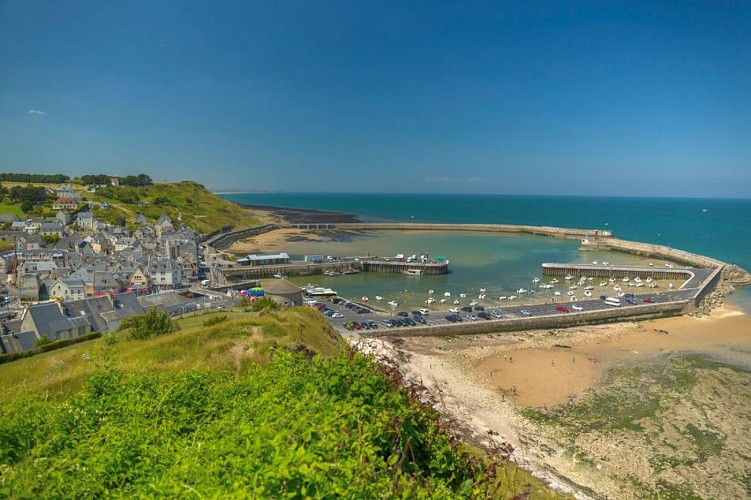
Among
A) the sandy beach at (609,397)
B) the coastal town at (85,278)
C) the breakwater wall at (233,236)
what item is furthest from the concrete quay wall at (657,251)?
the breakwater wall at (233,236)

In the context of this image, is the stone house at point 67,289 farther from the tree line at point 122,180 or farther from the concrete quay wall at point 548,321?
the tree line at point 122,180

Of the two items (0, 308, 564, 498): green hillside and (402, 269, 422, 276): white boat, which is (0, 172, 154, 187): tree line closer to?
(402, 269, 422, 276): white boat

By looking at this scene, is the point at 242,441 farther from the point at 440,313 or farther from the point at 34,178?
the point at 34,178

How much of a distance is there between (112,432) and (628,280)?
59.1 m

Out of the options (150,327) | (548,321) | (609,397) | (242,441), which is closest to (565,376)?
(609,397)

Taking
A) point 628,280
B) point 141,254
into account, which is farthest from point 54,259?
point 628,280

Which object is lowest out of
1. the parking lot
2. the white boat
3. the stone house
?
the white boat

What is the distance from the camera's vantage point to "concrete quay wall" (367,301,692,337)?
3403 cm

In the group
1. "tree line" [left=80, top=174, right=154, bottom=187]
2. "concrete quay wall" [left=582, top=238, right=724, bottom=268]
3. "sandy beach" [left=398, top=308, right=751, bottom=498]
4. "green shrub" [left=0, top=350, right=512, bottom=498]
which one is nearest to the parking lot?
"sandy beach" [left=398, top=308, right=751, bottom=498]

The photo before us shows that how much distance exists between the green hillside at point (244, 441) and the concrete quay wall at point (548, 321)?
2450 centimetres

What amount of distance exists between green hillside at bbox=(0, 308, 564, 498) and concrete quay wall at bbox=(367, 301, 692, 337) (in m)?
24.5

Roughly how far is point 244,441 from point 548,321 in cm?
3510

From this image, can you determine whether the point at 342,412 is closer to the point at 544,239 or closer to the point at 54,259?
the point at 54,259

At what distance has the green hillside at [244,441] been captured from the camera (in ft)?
14.5
